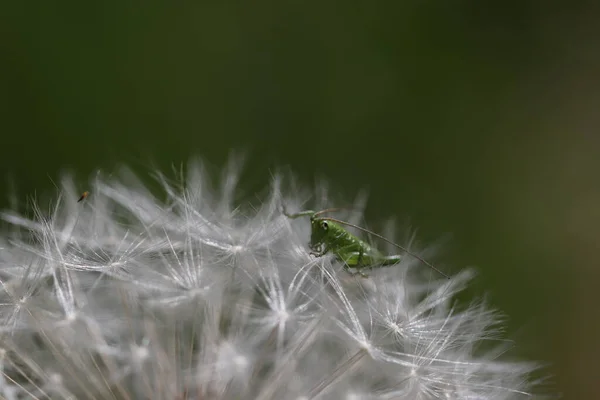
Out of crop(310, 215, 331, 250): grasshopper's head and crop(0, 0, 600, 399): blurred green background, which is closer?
crop(310, 215, 331, 250): grasshopper's head

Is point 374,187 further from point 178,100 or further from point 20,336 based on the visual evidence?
point 20,336

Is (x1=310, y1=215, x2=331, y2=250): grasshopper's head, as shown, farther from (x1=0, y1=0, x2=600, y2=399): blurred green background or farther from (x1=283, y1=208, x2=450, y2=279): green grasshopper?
(x1=0, y1=0, x2=600, y2=399): blurred green background

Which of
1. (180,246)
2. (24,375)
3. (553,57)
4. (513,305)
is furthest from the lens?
(553,57)

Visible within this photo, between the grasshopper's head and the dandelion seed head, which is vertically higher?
the grasshopper's head

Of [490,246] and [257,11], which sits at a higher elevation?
[257,11]

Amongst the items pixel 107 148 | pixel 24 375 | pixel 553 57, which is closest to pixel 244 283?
pixel 24 375

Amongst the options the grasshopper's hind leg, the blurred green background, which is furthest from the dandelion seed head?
the blurred green background

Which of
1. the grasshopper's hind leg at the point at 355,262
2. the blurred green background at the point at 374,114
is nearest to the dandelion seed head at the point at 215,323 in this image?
the grasshopper's hind leg at the point at 355,262

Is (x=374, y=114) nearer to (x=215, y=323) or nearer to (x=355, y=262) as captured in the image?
(x=355, y=262)
